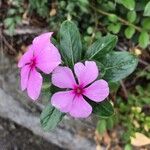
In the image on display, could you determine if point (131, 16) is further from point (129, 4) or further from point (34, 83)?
point (34, 83)

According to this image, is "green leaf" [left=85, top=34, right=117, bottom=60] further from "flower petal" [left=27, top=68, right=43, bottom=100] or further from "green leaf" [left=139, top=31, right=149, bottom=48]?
"green leaf" [left=139, top=31, right=149, bottom=48]

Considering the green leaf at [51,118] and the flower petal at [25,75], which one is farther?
the green leaf at [51,118]

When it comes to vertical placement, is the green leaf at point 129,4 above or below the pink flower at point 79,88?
below

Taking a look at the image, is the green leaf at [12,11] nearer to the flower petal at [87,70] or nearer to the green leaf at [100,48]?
the green leaf at [100,48]

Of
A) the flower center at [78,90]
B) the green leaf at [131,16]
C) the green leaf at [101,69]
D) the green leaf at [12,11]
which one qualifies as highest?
the green leaf at [101,69]

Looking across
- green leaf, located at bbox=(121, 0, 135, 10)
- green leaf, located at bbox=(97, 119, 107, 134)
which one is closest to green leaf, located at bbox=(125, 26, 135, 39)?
green leaf, located at bbox=(121, 0, 135, 10)

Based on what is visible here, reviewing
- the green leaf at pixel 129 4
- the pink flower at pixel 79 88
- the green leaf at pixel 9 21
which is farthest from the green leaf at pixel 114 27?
the pink flower at pixel 79 88

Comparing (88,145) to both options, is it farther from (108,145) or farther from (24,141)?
(24,141)
